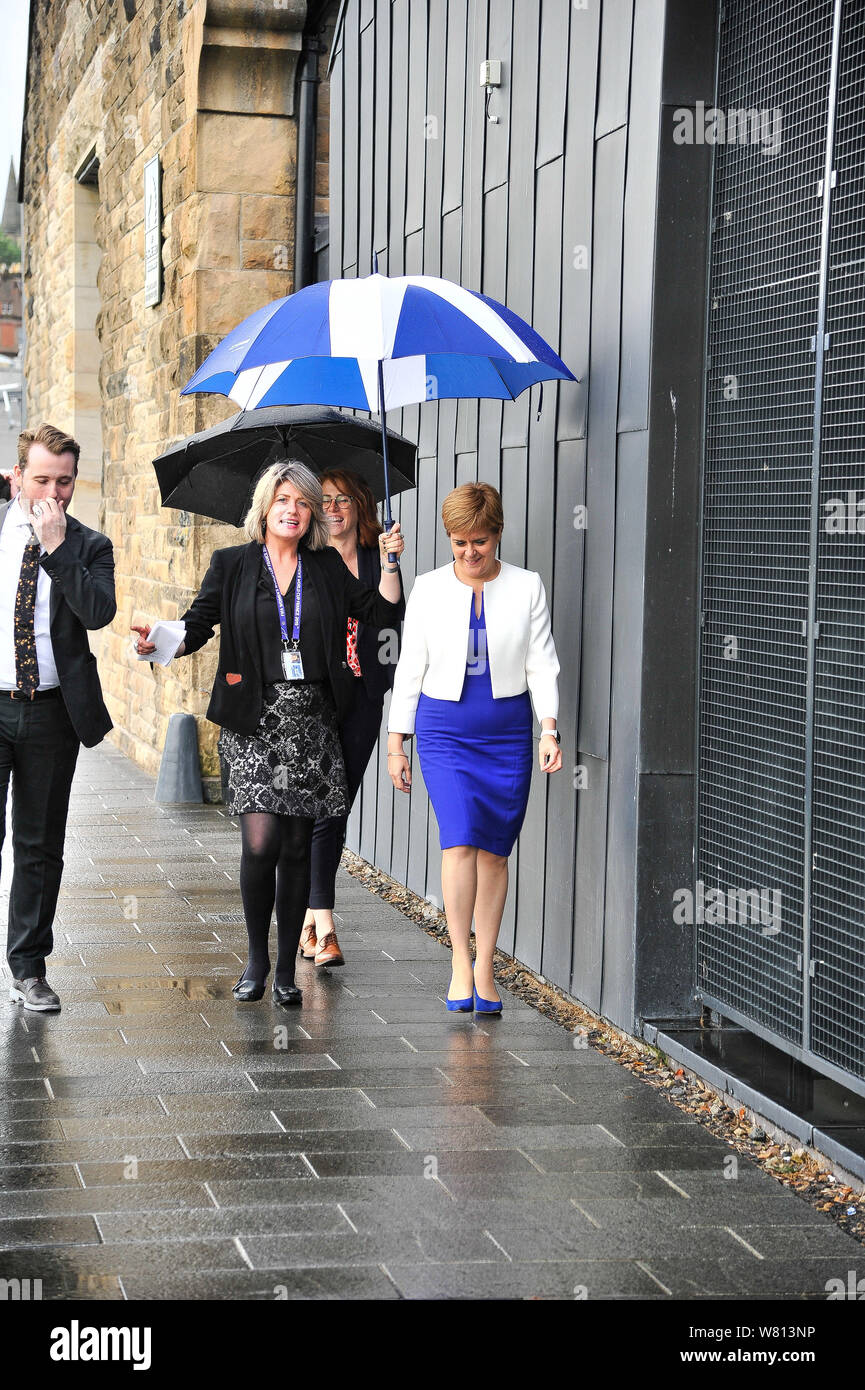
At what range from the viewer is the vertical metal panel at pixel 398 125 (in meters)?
8.96

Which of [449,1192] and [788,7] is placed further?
[788,7]

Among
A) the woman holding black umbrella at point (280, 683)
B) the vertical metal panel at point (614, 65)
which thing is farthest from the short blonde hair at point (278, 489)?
the vertical metal panel at point (614, 65)

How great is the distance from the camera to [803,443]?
16.5 feet

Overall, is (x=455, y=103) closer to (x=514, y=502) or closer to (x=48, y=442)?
(x=514, y=502)

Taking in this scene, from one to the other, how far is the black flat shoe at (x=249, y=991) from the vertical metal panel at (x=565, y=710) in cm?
110

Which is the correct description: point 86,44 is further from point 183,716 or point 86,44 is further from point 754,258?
point 754,258

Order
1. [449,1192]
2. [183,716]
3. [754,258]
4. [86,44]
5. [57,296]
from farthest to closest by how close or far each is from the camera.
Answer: [57,296] → [86,44] → [183,716] → [754,258] → [449,1192]

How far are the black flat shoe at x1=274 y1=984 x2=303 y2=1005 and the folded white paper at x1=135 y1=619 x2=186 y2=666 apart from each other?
4.08ft

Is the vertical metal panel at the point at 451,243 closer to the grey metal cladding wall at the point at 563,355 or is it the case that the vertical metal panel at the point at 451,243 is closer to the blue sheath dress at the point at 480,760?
the grey metal cladding wall at the point at 563,355

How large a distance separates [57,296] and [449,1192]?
18.0 m

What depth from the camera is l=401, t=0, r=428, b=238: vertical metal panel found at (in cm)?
859

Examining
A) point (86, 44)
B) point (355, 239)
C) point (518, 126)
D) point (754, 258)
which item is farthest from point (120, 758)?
point (754, 258)
